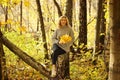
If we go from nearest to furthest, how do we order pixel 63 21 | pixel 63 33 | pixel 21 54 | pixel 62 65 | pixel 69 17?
pixel 21 54
pixel 63 21
pixel 63 33
pixel 62 65
pixel 69 17

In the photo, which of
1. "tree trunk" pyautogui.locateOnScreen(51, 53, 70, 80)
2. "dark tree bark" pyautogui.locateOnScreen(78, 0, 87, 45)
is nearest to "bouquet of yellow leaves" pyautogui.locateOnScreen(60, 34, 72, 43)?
"tree trunk" pyautogui.locateOnScreen(51, 53, 70, 80)

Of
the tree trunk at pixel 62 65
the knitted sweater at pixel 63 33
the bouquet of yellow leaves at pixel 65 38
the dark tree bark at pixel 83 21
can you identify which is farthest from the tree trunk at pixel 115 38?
the dark tree bark at pixel 83 21

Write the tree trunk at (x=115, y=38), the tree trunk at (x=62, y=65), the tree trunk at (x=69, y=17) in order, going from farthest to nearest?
the tree trunk at (x=69, y=17) < the tree trunk at (x=62, y=65) < the tree trunk at (x=115, y=38)

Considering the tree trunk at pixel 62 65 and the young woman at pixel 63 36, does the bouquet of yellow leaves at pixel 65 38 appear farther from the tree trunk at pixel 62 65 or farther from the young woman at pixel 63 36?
the tree trunk at pixel 62 65

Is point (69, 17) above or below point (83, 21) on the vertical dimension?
above

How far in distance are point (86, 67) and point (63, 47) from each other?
7.20 feet

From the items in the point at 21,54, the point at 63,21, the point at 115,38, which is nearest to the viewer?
the point at 115,38

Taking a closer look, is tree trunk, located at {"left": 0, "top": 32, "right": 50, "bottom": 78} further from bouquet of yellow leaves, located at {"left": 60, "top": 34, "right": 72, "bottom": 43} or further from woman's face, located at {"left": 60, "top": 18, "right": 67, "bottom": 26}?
woman's face, located at {"left": 60, "top": 18, "right": 67, "bottom": 26}

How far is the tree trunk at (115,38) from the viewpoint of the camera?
3091 mm

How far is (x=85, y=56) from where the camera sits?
11.2m

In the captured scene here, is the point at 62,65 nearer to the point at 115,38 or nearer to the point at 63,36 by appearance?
the point at 63,36

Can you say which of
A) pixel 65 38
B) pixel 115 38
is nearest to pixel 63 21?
pixel 65 38

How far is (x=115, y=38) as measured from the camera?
125 inches

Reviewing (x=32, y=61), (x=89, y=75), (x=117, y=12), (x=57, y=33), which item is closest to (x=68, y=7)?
(x=57, y=33)
